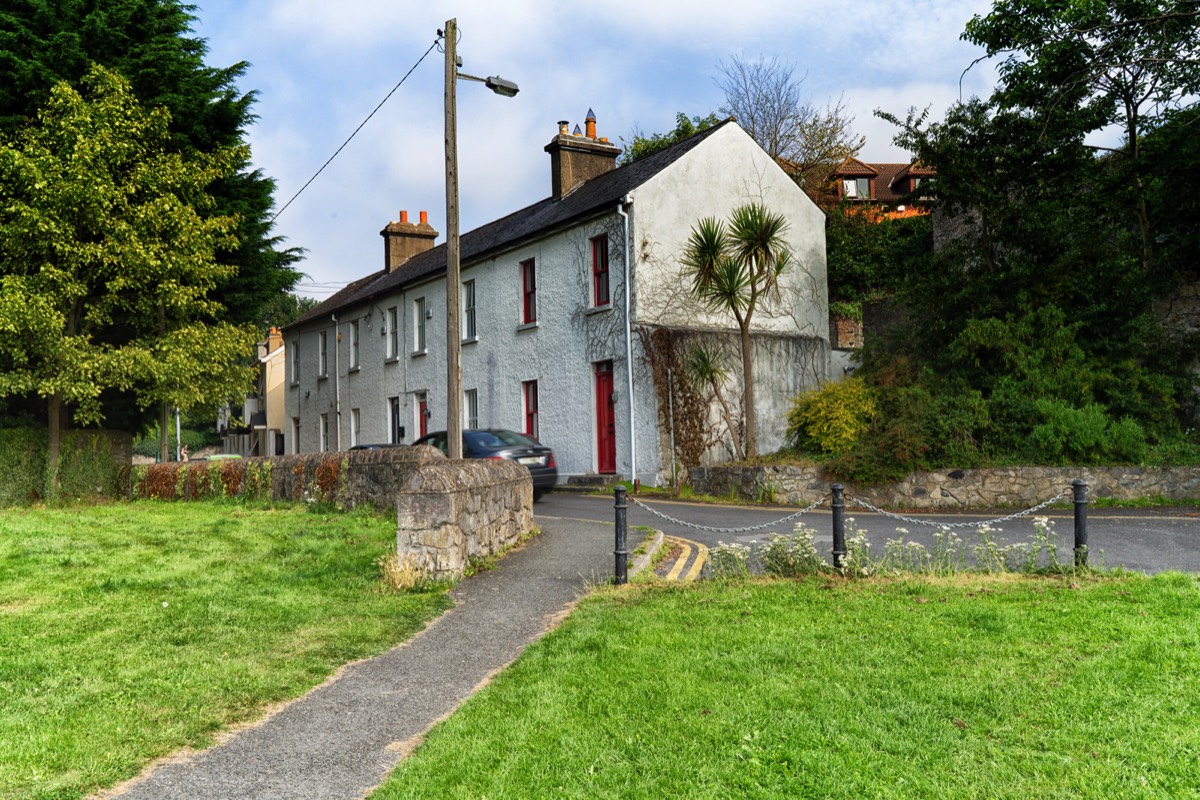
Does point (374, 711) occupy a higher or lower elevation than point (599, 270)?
lower

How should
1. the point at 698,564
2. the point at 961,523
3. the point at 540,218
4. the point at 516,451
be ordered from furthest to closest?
the point at 540,218, the point at 516,451, the point at 961,523, the point at 698,564

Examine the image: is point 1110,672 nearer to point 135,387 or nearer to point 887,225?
point 135,387

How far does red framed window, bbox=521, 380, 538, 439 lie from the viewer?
82.3 feet

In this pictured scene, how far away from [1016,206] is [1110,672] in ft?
47.5

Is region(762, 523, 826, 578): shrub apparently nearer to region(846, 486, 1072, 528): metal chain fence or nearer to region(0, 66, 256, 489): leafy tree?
region(846, 486, 1072, 528): metal chain fence

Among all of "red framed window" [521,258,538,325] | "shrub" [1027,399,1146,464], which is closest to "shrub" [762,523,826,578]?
"shrub" [1027,399,1146,464]

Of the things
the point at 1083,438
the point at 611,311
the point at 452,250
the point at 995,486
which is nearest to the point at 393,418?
the point at 611,311

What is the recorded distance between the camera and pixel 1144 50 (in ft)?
57.1

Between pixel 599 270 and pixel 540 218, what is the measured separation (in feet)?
13.2

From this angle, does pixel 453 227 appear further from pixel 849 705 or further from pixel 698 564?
pixel 849 705

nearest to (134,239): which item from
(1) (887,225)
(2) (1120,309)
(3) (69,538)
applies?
(3) (69,538)

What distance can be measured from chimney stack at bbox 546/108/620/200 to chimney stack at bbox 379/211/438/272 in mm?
11579

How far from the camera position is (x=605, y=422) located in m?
22.6

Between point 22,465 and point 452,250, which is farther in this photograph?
point 22,465
